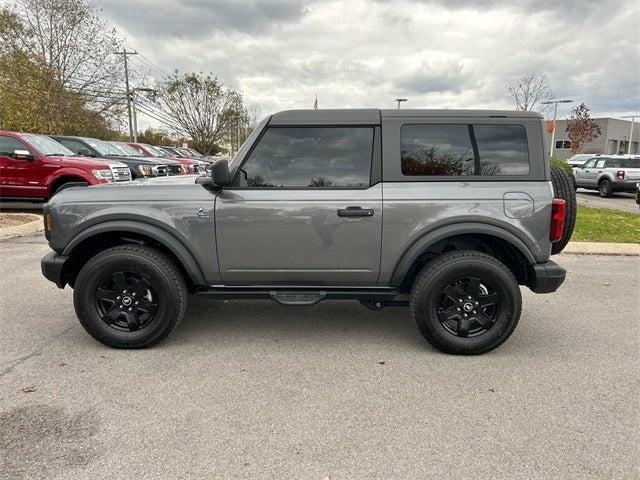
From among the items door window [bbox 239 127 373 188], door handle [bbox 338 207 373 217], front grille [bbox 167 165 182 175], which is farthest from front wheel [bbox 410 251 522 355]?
front grille [bbox 167 165 182 175]

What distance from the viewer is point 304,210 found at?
10.8 ft

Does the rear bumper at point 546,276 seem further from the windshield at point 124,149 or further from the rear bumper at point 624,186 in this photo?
the rear bumper at point 624,186

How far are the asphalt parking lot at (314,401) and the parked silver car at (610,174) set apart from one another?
46.9 ft

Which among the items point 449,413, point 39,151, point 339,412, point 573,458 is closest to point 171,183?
point 339,412

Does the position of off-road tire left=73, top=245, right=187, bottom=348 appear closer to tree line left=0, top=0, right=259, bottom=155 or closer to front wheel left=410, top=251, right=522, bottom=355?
front wheel left=410, top=251, right=522, bottom=355

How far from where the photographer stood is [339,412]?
265cm

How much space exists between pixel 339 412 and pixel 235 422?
641 millimetres

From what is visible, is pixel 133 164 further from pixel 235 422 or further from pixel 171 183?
pixel 235 422

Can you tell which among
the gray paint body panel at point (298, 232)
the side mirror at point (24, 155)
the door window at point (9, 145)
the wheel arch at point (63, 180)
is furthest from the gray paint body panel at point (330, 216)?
the door window at point (9, 145)

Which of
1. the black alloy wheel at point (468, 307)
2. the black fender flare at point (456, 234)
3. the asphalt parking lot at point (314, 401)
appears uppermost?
the black fender flare at point (456, 234)

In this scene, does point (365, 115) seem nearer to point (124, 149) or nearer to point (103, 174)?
point (103, 174)

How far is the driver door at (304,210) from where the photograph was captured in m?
3.30

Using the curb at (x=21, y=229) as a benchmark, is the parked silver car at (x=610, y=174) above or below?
above

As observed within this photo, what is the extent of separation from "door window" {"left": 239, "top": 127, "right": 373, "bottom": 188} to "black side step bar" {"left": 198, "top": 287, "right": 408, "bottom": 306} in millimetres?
874
